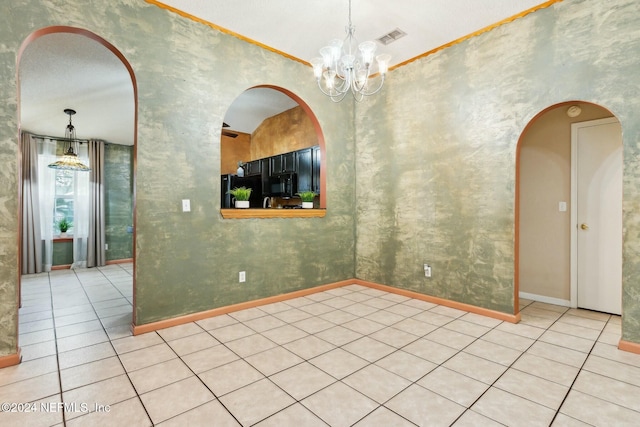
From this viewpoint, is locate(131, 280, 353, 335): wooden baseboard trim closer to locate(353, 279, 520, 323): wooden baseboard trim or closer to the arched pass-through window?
locate(353, 279, 520, 323): wooden baseboard trim

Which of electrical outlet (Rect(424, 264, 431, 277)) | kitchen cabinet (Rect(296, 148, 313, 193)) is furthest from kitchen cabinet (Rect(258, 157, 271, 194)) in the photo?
electrical outlet (Rect(424, 264, 431, 277))

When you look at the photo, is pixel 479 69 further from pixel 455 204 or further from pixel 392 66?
pixel 455 204

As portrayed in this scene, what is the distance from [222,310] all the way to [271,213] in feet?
4.10

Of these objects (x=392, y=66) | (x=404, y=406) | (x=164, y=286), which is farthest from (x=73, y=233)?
(x=404, y=406)

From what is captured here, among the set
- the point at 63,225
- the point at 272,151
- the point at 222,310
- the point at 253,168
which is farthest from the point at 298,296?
the point at 63,225

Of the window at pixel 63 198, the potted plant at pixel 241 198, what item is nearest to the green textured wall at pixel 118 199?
the window at pixel 63 198

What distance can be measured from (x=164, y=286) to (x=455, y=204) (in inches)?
130

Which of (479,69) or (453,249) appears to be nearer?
(479,69)

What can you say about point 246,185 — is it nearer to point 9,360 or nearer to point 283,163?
point 283,163

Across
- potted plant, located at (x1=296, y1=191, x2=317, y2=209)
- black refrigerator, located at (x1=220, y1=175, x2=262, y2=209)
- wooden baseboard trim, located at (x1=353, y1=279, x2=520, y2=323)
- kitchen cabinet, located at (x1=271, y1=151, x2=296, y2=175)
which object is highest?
kitchen cabinet, located at (x1=271, y1=151, x2=296, y2=175)

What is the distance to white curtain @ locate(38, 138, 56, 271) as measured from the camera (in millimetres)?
6312

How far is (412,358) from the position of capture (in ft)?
7.90

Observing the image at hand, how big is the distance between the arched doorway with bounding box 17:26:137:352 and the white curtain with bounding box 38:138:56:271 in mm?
296

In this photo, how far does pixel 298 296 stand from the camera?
4.09 meters
